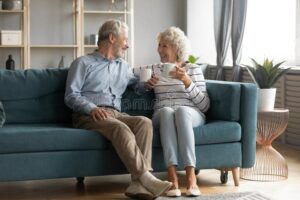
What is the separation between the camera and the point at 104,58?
3.60 meters

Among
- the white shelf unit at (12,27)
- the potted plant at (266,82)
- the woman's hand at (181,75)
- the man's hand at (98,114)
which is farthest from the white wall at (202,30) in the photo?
the man's hand at (98,114)

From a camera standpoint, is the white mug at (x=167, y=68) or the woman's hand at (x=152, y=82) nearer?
the white mug at (x=167, y=68)

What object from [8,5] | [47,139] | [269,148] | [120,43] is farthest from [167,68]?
[8,5]

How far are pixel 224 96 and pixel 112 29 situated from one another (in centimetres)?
87

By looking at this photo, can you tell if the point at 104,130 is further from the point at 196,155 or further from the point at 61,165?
the point at 196,155

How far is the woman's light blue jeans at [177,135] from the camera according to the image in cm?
323

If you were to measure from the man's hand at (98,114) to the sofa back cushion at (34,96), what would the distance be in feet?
1.31

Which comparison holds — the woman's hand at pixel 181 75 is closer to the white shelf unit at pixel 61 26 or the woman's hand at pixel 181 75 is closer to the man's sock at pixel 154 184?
the man's sock at pixel 154 184

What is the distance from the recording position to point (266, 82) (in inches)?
153

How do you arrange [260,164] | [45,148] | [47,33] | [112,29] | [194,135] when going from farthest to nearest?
[47,33] < [260,164] < [112,29] < [194,135] < [45,148]

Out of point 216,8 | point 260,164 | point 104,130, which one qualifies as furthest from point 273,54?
point 104,130

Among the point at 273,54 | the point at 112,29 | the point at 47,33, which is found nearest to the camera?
the point at 112,29

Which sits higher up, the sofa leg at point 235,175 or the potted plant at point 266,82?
the potted plant at point 266,82

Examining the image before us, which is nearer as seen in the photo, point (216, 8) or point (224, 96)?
point (224, 96)
